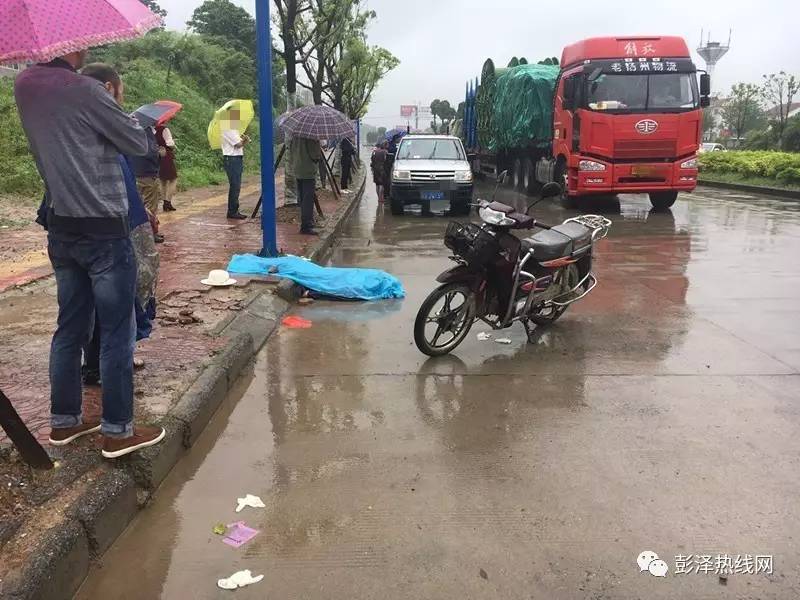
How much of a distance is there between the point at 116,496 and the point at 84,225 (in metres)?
1.17

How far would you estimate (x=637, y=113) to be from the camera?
13.3 metres

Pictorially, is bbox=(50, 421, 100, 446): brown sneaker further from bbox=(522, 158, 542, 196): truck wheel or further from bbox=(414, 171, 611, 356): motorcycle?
bbox=(522, 158, 542, 196): truck wheel

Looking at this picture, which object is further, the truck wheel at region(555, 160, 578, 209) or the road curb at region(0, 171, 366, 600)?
the truck wheel at region(555, 160, 578, 209)

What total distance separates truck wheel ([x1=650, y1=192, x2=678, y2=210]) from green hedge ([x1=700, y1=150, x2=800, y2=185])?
6.85 m

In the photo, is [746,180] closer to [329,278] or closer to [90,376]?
[329,278]

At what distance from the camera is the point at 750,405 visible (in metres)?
4.33

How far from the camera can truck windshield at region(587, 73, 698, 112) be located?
1330 centimetres

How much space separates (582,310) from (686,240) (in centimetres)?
519

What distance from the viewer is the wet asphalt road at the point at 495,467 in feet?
8.84

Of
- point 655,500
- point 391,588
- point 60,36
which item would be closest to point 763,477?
point 655,500

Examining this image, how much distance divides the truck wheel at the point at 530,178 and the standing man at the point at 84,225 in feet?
52.8

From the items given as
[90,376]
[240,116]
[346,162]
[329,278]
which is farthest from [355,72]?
[90,376]

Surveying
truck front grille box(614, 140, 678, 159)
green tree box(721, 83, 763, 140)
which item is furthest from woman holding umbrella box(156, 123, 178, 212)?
green tree box(721, 83, 763, 140)

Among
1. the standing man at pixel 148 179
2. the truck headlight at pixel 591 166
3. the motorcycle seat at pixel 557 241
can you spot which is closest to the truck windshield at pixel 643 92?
the truck headlight at pixel 591 166
